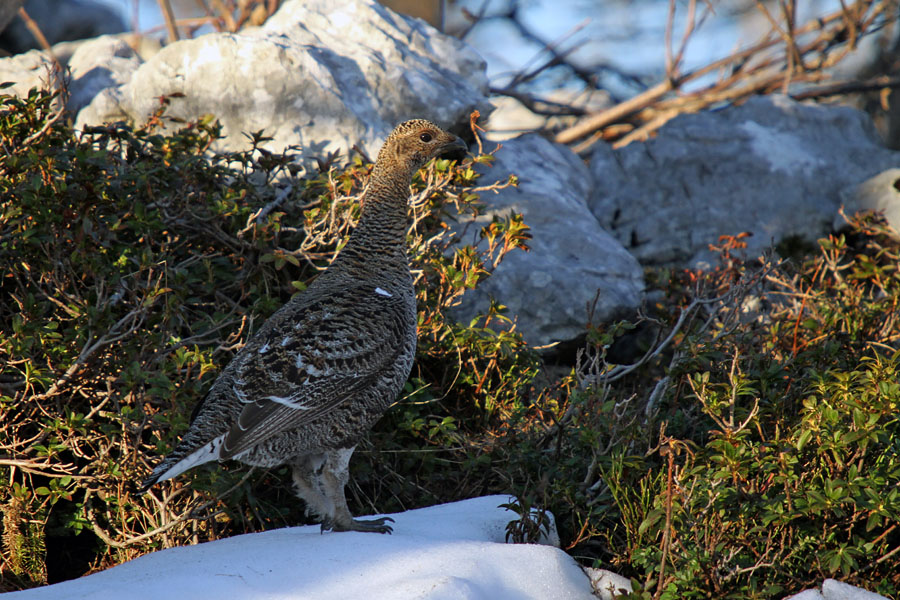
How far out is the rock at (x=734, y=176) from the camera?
29.2ft

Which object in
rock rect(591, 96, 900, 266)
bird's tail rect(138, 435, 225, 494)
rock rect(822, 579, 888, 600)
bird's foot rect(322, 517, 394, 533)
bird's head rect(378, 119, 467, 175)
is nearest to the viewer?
rock rect(822, 579, 888, 600)

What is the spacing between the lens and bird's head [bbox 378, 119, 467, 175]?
5.32 metres

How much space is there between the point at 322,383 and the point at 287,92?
3.79m

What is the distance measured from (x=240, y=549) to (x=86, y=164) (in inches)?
110

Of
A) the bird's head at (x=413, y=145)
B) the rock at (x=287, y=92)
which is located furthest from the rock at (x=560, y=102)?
the bird's head at (x=413, y=145)

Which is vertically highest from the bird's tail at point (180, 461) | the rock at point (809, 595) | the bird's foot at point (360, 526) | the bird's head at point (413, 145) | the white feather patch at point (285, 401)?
the bird's head at point (413, 145)

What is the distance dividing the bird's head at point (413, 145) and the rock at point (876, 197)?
16.5 ft

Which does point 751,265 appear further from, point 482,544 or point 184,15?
point 184,15

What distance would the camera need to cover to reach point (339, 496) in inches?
185

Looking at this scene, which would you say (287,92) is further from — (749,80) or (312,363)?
(749,80)

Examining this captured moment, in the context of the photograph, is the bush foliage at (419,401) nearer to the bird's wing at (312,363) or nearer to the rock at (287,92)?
the bird's wing at (312,363)

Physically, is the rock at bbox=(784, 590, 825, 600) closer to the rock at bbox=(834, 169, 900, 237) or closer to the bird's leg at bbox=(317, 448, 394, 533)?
the bird's leg at bbox=(317, 448, 394, 533)

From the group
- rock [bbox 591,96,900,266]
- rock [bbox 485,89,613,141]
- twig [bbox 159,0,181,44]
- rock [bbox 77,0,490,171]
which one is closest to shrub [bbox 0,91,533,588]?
rock [bbox 77,0,490,171]

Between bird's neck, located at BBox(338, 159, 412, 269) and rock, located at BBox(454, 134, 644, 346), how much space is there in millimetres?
1756
